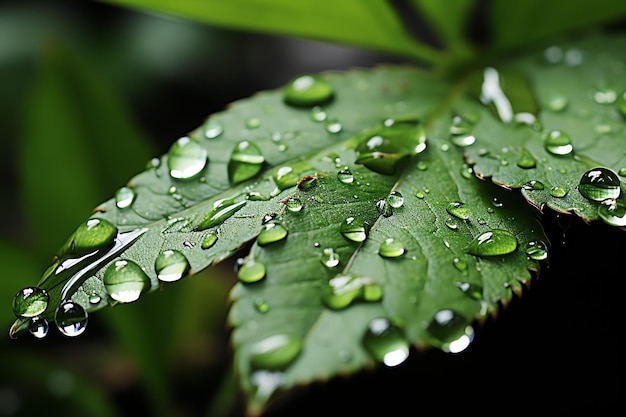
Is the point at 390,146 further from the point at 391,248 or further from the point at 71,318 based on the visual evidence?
the point at 71,318

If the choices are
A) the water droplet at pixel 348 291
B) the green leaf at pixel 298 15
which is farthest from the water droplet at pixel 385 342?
the green leaf at pixel 298 15

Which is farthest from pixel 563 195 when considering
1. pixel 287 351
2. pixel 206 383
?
pixel 206 383

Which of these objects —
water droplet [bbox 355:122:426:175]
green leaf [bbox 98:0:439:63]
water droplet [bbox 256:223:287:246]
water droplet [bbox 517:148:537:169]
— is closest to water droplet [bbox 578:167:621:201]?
water droplet [bbox 517:148:537:169]

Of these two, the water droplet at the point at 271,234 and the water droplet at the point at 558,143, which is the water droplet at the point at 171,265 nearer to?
the water droplet at the point at 271,234

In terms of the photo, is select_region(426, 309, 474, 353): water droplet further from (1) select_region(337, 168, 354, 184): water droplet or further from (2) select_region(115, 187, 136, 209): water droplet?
(2) select_region(115, 187, 136, 209): water droplet

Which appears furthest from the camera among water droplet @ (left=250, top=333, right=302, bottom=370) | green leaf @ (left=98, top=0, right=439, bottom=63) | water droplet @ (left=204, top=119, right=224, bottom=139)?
green leaf @ (left=98, top=0, right=439, bottom=63)

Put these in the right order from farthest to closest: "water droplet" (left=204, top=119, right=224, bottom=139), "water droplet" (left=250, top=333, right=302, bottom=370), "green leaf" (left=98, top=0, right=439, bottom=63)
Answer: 1. "green leaf" (left=98, top=0, right=439, bottom=63)
2. "water droplet" (left=204, top=119, right=224, bottom=139)
3. "water droplet" (left=250, top=333, right=302, bottom=370)
